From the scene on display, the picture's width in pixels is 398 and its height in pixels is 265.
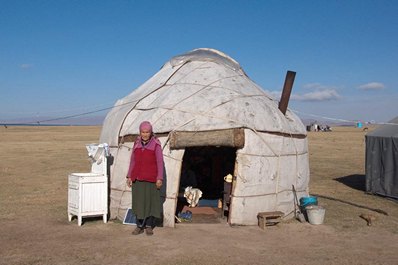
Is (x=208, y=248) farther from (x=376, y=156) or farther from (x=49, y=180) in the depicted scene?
(x=49, y=180)

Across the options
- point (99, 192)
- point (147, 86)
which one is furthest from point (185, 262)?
point (147, 86)

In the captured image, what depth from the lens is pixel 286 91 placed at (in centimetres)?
878

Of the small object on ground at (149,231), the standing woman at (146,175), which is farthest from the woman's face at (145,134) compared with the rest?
the small object on ground at (149,231)

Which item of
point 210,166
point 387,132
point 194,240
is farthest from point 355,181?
point 194,240

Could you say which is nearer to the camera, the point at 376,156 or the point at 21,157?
the point at 376,156

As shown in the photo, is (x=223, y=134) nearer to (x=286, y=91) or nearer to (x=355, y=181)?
(x=286, y=91)

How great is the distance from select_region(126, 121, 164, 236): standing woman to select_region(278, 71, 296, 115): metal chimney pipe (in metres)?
3.01

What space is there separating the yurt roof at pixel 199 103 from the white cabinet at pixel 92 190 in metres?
0.73

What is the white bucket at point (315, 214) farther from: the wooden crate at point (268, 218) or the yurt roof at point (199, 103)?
the yurt roof at point (199, 103)

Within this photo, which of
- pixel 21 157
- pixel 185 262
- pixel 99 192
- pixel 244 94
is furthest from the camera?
pixel 21 157

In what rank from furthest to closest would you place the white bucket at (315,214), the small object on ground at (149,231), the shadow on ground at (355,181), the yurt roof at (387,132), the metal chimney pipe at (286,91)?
1. the shadow on ground at (355,181)
2. the yurt roof at (387,132)
3. the metal chimney pipe at (286,91)
4. the white bucket at (315,214)
5. the small object on ground at (149,231)

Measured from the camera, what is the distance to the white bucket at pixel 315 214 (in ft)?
26.1

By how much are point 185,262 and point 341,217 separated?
13.9 ft

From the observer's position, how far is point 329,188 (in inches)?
505
